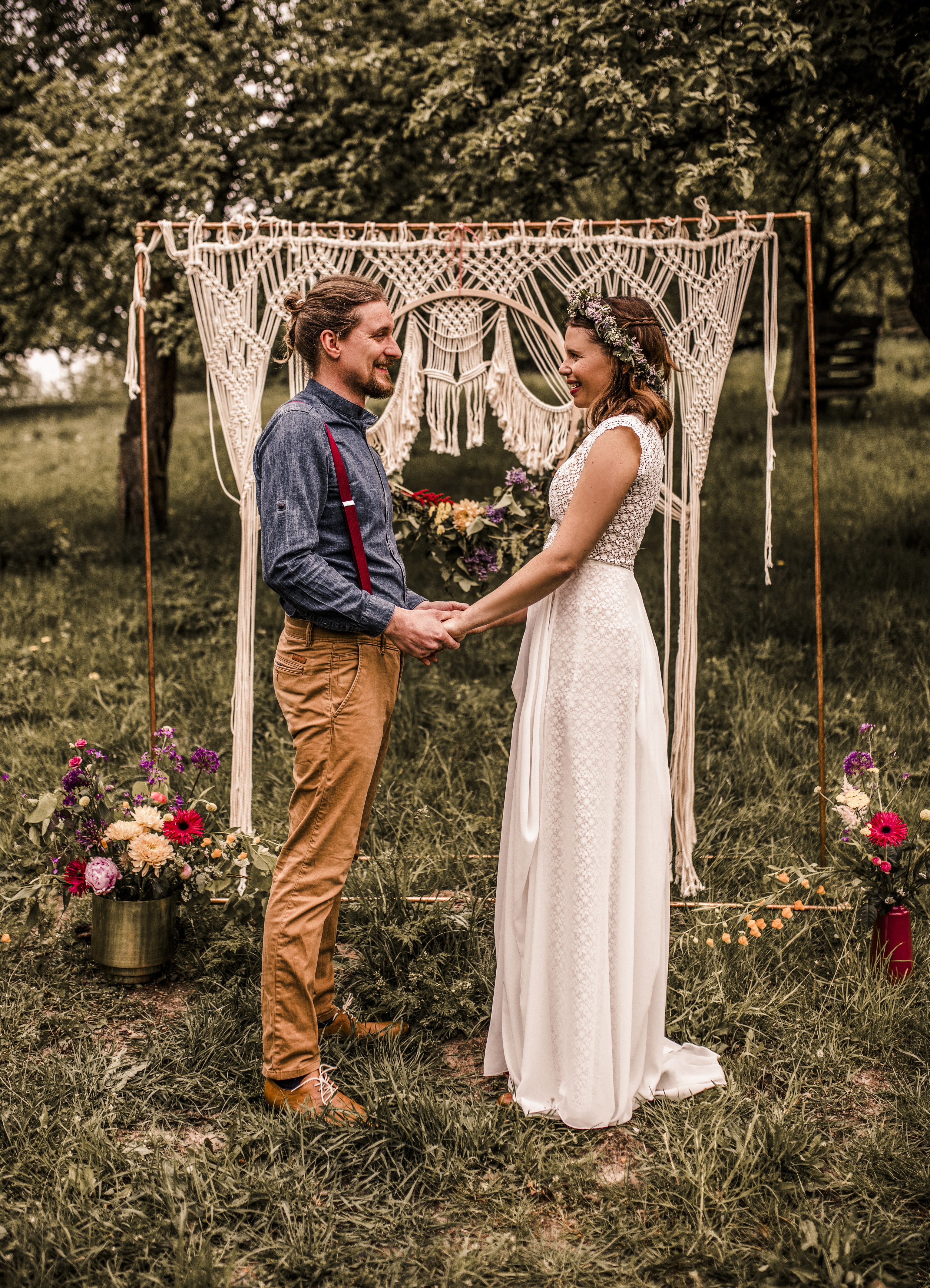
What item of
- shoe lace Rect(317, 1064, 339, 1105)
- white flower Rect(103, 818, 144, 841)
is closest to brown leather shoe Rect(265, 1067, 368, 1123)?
shoe lace Rect(317, 1064, 339, 1105)

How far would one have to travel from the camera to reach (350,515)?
248 centimetres

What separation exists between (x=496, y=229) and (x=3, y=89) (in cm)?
561

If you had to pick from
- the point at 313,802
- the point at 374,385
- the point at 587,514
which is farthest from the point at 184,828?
the point at 587,514

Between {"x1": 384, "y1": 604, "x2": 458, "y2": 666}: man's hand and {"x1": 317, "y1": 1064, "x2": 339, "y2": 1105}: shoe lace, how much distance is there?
109cm

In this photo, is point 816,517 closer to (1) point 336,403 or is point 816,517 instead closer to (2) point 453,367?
Result: (2) point 453,367

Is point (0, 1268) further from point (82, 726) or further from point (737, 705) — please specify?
point (737, 705)

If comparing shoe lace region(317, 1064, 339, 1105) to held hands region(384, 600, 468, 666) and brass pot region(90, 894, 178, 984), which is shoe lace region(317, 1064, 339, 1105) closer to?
brass pot region(90, 894, 178, 984)

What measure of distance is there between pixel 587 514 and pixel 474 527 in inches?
51.0

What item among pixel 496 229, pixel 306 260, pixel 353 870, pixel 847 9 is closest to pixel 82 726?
pixel 353 870

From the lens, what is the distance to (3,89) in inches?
301

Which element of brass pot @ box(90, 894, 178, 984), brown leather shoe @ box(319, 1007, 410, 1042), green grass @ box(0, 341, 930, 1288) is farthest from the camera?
brass pot @ box(90, 894, 178, 984)

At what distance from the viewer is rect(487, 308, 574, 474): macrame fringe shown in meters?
3.80

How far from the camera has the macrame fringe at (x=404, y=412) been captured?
3.82 meters

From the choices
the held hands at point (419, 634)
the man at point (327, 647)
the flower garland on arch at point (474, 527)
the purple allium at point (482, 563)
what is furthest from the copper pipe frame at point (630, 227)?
the held hands at point (419, 634)
